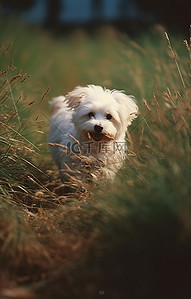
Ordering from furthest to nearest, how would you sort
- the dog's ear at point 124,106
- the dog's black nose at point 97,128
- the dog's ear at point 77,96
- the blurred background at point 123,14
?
1. the blurred background at point 123,14
2. the dog's ear at point 77,96
3. the dog's ear at point 124,106
4. the dog's black nose at point 97,128

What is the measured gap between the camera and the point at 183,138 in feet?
12.5

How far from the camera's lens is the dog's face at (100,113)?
4484mm

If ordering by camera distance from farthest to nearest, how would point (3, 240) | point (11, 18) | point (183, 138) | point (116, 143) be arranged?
point (11, 18), point (116, 143), point (183, 138), point (3, 240)

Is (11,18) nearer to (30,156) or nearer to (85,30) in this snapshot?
(30,156)

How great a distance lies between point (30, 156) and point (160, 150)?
5.36 ft

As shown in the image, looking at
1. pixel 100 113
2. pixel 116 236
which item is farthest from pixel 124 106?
pixel 116 236

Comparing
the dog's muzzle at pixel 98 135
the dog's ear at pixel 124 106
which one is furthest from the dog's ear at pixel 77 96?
the dog's muzzle at pixel 98 135

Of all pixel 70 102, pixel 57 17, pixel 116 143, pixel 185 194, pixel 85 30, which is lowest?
pixel 185 194

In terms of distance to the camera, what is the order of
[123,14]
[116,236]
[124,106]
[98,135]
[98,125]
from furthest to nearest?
[123,14] < [124,106] < [98,135] < [98,125] < [116,236]

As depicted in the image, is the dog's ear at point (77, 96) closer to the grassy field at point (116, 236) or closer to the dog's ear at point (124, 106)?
the dog's ear at point (124, 106)

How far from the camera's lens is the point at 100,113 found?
4.57 metres

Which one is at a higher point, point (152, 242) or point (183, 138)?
point (183, 138)

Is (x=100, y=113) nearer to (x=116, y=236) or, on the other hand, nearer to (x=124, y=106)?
(x=124, y=106)

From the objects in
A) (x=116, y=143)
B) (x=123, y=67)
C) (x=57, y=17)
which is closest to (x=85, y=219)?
(x=116, y=143)
